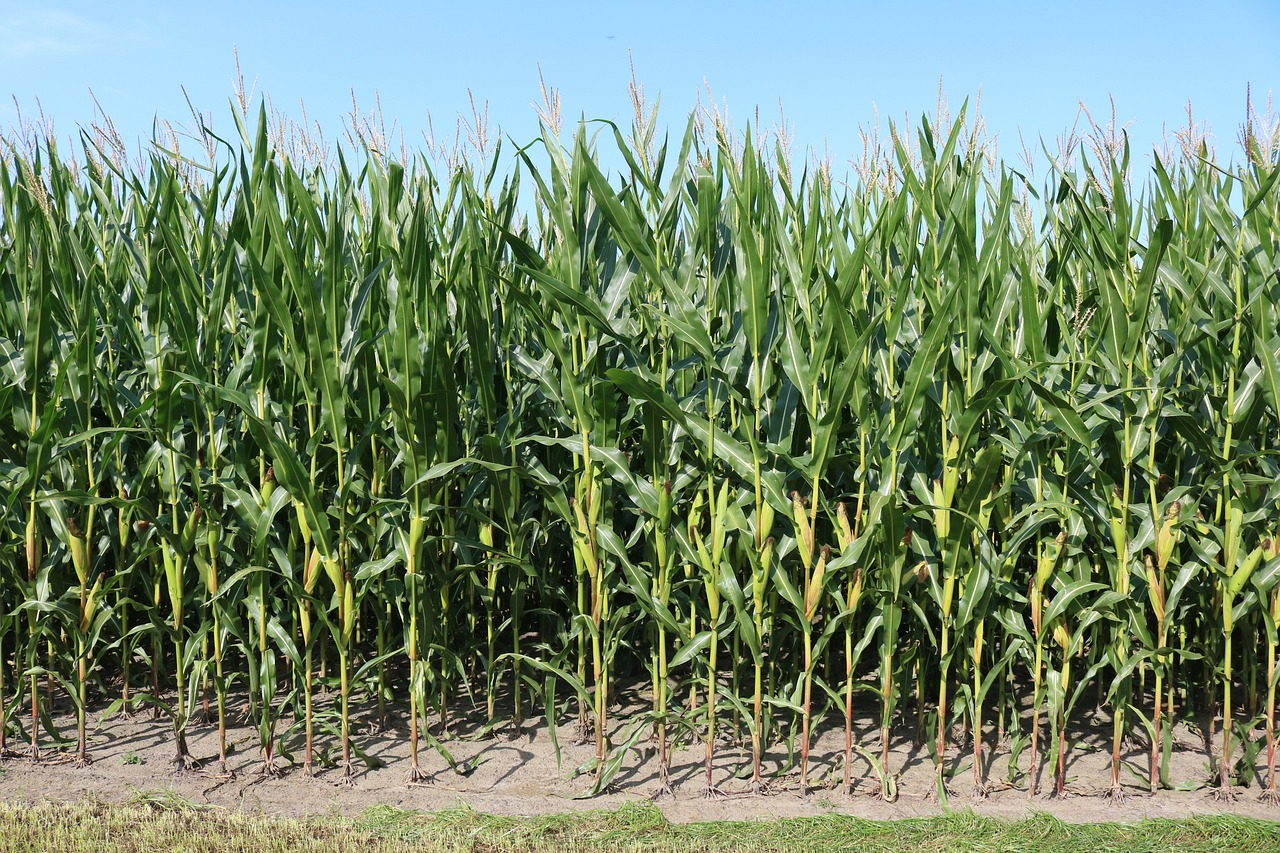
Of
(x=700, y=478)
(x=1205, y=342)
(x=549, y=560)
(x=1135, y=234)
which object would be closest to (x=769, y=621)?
(x=700, y=478)

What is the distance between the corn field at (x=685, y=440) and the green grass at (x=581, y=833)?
0.78ft

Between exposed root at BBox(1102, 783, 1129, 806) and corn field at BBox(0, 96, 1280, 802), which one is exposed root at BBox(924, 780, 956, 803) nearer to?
corn field at BBox(0, 96, 1280, 802)

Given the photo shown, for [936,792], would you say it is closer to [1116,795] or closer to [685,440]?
[1116,795]

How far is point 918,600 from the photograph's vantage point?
12.0 feet

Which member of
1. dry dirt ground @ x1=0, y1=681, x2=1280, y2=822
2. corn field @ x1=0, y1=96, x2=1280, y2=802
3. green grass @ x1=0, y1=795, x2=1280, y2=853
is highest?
corn field @ x1=0, y1=96, x2=1280, y2=802

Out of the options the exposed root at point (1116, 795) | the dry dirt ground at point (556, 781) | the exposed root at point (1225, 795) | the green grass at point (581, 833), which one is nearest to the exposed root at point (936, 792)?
the dry dirt ground at point (556, 781)

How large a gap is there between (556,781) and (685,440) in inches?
50.0

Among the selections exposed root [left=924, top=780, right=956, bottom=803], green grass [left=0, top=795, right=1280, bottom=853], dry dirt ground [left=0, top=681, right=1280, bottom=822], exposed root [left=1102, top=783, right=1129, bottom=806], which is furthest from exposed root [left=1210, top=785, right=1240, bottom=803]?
exposed root [left=924, top=780, right=956, bottom=803]

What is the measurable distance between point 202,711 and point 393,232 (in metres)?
2.20

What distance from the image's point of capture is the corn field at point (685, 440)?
129 inches

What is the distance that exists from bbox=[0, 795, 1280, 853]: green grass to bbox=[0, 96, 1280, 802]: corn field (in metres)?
0.24

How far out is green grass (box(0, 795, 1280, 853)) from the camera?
314 centimetres

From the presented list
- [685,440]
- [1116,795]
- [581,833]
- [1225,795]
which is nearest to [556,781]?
[581,833]

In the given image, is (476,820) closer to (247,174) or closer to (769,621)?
(769,621)
